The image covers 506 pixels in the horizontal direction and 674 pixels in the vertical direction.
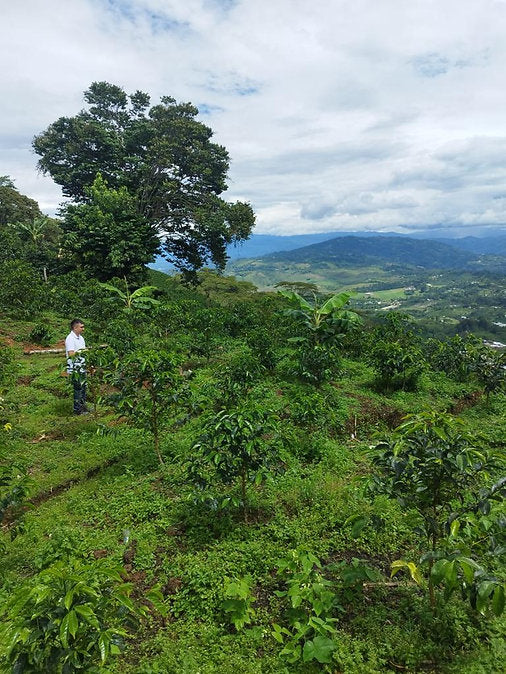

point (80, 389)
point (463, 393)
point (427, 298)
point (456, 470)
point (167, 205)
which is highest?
point (167, 205)

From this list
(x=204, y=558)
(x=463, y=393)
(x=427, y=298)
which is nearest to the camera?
(x=204, y=558)

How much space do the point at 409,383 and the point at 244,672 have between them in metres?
9.86

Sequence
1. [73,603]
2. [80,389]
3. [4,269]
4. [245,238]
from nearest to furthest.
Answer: [73,603], [80,389], [4,269], [245,238]

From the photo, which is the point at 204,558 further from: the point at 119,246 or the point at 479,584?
the point at 119,246

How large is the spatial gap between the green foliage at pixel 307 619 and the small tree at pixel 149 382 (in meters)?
3.14

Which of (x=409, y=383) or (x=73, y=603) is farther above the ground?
(x=73, y=603)

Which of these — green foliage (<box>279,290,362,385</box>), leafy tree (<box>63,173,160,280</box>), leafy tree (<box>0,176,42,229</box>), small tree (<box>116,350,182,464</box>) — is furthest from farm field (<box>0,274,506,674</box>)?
leafy tree (<box>0,176,42,229</box>)

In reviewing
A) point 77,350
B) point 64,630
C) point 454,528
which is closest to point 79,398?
point 77,350

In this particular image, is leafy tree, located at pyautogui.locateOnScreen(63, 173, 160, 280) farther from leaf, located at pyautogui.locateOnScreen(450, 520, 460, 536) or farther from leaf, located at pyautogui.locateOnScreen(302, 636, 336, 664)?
leaf, located at pyautogui.locateOnScreen(450, 520, 460, 536)

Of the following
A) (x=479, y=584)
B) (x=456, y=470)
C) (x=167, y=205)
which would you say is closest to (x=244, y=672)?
(x=479, y=584)

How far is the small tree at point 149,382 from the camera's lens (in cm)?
607

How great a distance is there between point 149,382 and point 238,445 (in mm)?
2396

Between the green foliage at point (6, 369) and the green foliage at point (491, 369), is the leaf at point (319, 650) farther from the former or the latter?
the green foliage at point (491, 369)

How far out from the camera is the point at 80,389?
29.3 feet
